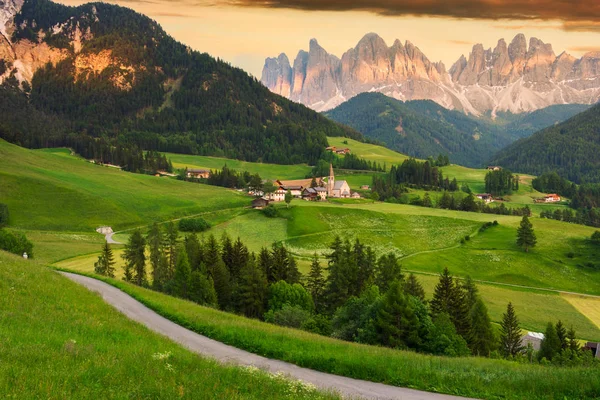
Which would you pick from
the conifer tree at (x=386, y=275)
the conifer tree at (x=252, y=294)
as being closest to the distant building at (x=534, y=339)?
the conifer tree at (x=386, y=275)

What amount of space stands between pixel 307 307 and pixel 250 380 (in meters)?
40.1

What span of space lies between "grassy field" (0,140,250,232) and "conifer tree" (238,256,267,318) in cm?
6541

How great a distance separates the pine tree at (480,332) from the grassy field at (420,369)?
27436 millimetres

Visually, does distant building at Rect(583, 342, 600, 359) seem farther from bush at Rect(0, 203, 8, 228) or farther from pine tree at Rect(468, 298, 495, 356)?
bush at Rect(0, 203, 8, 228)

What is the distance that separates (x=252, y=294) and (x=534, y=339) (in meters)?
33.5

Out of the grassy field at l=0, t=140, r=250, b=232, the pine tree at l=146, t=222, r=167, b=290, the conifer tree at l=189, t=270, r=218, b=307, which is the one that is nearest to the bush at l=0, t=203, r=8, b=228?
the grassy field at l=0, t=140, r=250, b=232

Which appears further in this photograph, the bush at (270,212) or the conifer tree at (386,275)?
the bush at (270,212)

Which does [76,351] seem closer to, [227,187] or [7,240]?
[7,240]

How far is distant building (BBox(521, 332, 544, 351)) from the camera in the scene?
57.6 m

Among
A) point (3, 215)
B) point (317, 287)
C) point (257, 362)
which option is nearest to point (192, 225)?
point (3, 215)

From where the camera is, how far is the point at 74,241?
93625 millimetres

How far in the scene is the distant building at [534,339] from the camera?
57619 millimetres

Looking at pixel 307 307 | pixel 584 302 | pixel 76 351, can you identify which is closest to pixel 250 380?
pixel 76 351

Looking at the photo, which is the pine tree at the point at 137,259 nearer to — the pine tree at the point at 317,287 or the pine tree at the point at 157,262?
the pine tree at the point at 157,262
